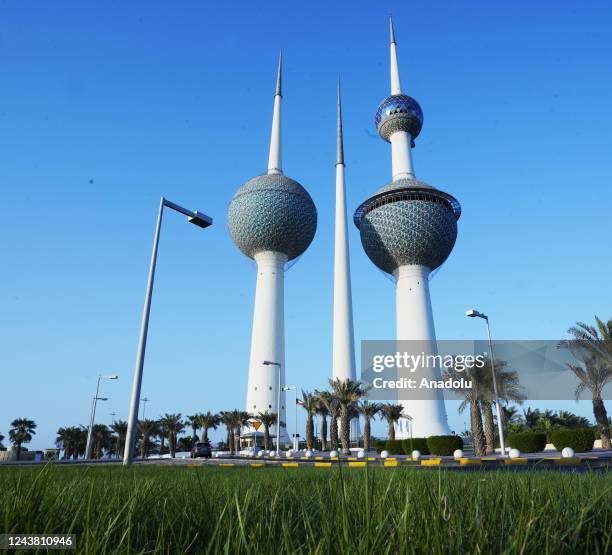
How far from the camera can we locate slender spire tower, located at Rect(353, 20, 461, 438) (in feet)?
272

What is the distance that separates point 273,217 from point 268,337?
23.4 metres

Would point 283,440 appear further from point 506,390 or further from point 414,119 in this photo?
point 414,119

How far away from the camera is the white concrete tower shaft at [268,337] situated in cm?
8712

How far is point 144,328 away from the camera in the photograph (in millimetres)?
13922

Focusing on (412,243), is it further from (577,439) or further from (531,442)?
(577,439)

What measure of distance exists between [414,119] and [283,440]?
222 ft

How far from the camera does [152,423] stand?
69750 mm

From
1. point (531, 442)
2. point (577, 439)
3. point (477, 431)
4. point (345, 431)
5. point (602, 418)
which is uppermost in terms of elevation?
point (602, 418)

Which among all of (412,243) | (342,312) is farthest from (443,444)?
(412,243)

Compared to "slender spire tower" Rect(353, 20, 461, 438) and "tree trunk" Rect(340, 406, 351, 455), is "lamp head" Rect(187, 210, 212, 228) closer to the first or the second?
"tree trunk" Rect(340, 406, 351, 455)

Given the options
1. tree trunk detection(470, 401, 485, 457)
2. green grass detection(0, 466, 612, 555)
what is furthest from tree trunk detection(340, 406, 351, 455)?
green grass detection(0, 466, 612, 555)

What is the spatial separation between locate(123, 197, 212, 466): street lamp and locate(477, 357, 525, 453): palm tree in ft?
107

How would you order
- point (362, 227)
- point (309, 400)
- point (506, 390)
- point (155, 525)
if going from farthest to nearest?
point (362, 227), point (309, 400), point (506, 390), point (155, 525)

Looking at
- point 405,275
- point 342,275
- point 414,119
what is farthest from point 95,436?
point 414,119
